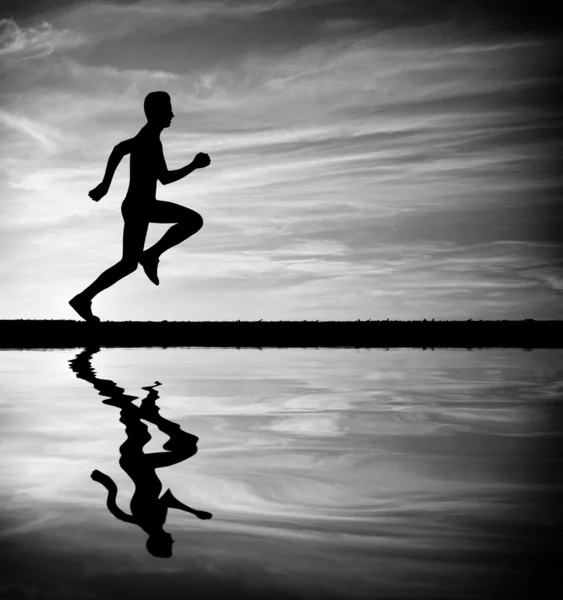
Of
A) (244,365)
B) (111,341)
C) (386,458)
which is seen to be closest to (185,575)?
(386,458)

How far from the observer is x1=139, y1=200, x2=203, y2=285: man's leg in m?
7.95

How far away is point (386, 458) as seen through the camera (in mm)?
A: 3217

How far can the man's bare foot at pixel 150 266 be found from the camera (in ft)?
26.5

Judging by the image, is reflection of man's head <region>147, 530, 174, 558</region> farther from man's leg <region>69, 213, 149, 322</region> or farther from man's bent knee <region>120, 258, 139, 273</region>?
man's bent knee <region>120, 258, 139, 273</region>

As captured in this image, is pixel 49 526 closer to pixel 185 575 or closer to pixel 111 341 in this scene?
pixel 185 575

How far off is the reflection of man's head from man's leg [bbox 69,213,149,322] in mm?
5970

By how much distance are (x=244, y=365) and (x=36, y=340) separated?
15.7 feet

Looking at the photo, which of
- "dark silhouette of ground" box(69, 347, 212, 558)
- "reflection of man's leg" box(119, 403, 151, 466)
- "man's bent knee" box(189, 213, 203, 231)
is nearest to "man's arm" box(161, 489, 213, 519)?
"dark silhouette of ground" box(69, 347, 212, 558)

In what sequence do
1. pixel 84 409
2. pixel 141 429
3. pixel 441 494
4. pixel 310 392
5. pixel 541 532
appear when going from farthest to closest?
pixel 310 392 → pixel 84 409 → pixel 141 429 → pixel 441 494 → pixel 541 532

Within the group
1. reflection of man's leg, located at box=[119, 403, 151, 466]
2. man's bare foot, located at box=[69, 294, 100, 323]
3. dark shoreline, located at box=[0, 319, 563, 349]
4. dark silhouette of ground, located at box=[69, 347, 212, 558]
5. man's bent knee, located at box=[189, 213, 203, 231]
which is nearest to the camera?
dark silhouette of ground, located at box=[69, 347, 212, 558]

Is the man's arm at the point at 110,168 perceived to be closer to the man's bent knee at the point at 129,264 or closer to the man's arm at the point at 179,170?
the man's arm at the point at 179,170

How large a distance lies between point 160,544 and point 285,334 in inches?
392

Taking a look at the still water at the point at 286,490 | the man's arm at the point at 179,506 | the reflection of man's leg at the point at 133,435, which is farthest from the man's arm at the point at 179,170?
the man's arm at the point at 179,506

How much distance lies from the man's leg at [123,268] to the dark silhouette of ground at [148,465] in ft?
9.53
